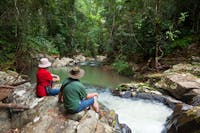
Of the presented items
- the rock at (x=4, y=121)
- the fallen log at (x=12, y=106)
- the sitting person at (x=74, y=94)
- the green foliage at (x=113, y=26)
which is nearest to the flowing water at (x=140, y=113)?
the sitting person at (x=74, y=94)

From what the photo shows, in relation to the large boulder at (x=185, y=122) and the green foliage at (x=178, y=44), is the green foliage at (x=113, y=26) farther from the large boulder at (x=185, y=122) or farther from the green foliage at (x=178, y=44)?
the large boulder at (x=185, y=122)

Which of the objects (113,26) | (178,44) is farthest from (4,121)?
(113,26)

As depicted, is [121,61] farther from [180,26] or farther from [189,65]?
[189,65]

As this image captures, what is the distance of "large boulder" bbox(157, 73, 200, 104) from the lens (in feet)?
28.5

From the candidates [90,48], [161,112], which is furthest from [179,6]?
[90,48]

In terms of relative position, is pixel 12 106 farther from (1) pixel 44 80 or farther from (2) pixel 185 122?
(2) pixel 185 122

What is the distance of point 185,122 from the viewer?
564cm

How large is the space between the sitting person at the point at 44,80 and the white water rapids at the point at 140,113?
2.61 m

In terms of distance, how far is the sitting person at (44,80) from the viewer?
5.89 m

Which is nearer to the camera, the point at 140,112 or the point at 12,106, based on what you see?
the point at 12,106

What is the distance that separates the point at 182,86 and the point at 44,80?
5.54m

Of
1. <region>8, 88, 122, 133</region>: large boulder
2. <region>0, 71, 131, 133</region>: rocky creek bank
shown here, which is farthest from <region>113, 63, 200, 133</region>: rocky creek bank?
<region>8, 88, 122, 133</region>: large boulder

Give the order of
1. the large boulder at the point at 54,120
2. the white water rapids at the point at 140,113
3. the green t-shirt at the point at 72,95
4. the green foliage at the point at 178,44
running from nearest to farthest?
the large boulder at the point at 54,120 → the green t-shirt at the point at 72,95 → the white water rapids at the point at 140,113 → the green foliage at the point at 178,44

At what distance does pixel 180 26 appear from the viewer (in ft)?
52.6
